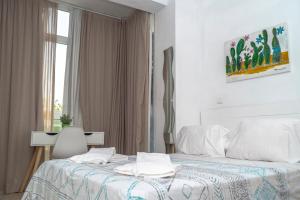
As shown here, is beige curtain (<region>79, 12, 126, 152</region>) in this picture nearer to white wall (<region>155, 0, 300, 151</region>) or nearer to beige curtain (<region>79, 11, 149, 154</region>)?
beige curtain (<region>79, 11, 149, 154</region>)

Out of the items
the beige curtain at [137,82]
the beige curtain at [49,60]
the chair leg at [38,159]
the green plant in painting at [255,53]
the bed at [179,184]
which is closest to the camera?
the bed at [179,184]

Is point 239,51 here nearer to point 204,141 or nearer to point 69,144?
point 204,141

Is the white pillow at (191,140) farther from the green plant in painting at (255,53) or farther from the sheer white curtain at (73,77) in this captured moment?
the sheer white curtain at (73,77)

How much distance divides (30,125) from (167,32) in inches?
89.8

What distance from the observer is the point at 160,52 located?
3.70 meters

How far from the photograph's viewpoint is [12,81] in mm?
3379

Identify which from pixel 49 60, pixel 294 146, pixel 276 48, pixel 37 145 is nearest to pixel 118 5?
Result: pixel 49 60

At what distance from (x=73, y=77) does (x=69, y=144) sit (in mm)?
1295

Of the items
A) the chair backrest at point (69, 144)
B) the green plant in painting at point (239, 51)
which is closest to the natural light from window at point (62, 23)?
the chair backrest at point (69, 144)

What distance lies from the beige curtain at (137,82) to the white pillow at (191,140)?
96 cm

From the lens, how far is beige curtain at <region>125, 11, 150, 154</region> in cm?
377

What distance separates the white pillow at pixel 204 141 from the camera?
2.47m

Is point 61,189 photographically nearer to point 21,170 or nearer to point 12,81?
point 21,170

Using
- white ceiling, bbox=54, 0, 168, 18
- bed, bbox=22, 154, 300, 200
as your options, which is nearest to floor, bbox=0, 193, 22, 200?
bed, bbox=22, 154, 300, 200
